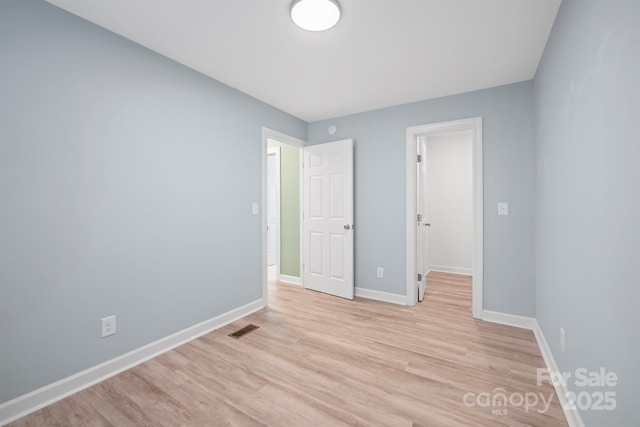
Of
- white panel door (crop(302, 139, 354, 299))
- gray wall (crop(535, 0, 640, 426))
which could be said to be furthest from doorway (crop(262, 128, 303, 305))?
gray wall (crop(535, 0, 640, 426))

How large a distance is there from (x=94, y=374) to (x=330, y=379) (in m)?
1.62

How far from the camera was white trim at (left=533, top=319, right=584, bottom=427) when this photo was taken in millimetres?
1380

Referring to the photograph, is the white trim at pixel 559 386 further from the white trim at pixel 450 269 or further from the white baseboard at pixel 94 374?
the white baseboard at pixel 94 374

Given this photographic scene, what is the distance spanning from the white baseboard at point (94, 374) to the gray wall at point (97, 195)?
48 millimetres

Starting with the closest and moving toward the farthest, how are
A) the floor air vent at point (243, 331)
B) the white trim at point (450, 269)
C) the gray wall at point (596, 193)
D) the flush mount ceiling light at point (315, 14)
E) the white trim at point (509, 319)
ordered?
the gray wall at point (596, 193)
the flush mount ceiling light at point (315, 14)
the floor air vent at point (243, 331)
the white trim at point (509, 319)
the white trim at point (450, 269)

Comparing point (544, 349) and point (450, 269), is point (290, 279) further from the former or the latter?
point (544, 349)

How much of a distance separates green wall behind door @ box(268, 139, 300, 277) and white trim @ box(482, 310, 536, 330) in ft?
8.32

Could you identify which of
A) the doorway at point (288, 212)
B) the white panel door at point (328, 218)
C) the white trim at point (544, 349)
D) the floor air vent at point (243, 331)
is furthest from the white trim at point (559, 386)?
the doorway at point (288, 212)

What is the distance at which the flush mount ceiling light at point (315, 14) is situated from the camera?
5.35 feet

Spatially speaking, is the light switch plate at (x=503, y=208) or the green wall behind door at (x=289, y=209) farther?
the green wall behind door at (x=289, y=209)

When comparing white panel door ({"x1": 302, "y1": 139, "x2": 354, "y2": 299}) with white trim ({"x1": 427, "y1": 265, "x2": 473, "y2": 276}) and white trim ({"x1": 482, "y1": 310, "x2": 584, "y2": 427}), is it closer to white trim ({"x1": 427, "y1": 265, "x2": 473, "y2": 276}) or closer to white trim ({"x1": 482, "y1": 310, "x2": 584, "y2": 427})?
white trim ({"x1": 482, "y1": 310, "x2": 584, "y2": 427})

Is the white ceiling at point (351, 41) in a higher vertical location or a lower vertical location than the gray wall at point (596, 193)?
higher

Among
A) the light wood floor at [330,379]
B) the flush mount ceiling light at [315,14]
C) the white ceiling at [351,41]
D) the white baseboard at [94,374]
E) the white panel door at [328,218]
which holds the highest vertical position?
the white ceiling at [351,41]

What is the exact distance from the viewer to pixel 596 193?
3.84ft
